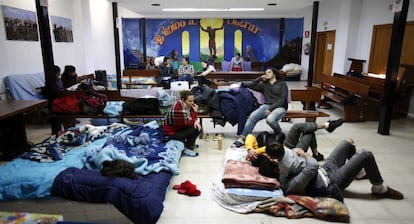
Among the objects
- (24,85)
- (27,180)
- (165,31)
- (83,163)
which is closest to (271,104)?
(83,163)

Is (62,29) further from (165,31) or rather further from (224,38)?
(224,38)

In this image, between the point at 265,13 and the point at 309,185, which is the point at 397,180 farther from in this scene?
the point at 265,13

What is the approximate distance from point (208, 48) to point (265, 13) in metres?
2.78

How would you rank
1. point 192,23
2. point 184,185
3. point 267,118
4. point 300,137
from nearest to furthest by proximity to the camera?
point 184,185, point 300,137, point 267,118, point 192,23

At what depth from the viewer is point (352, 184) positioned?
3.46 meters

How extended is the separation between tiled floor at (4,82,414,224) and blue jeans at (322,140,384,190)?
0.25 m

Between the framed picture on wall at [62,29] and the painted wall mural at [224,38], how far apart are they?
561 cm

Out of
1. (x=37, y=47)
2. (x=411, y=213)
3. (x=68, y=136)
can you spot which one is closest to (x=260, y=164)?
(x=411, y=213)

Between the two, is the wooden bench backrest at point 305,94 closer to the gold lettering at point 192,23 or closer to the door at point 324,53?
the door at point 324,53

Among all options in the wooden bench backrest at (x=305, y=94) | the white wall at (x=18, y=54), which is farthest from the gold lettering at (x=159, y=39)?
the wooden bench backrest at (x=305, y=94)

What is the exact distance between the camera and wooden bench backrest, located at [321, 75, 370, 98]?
20.1ft

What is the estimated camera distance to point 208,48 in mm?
13484

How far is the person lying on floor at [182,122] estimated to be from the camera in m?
4.26

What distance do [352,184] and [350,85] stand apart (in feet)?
12.5
